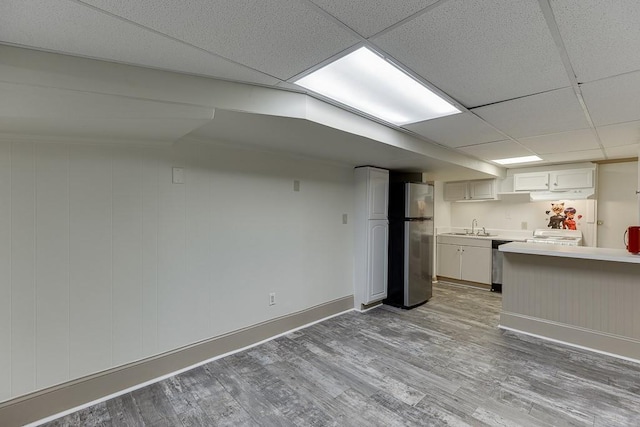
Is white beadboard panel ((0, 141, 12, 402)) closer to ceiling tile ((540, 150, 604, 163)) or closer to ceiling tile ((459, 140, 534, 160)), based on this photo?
ceiling tile ((459, 140, 534, 160))

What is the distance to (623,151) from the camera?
12.5ft

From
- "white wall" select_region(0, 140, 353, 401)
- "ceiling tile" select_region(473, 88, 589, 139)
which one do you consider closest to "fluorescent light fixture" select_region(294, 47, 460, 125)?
"ceiling tile" select_region(473, 88, 589, 139)

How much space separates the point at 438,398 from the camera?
2.16 m

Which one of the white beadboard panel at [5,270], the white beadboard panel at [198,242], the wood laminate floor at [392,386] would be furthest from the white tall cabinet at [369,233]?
the white beadboard panel at [5,270]

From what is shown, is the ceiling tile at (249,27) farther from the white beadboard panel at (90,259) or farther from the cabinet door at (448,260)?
the cabinet door at (448,260)

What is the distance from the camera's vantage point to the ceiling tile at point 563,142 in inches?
118

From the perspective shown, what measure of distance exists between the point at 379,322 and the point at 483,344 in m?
1.12

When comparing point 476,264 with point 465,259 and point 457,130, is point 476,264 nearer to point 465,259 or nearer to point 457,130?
point 465,259

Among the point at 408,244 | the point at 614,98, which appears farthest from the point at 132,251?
the point at 614,98

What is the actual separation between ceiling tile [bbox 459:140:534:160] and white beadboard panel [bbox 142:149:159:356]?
3.30 metres

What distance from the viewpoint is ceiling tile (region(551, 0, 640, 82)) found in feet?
3.79

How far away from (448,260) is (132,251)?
526cm

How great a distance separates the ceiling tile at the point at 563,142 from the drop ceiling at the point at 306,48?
686 mm

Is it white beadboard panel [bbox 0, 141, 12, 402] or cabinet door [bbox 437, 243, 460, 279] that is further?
cabinet door [bbox 437, 243, 460, 279]
